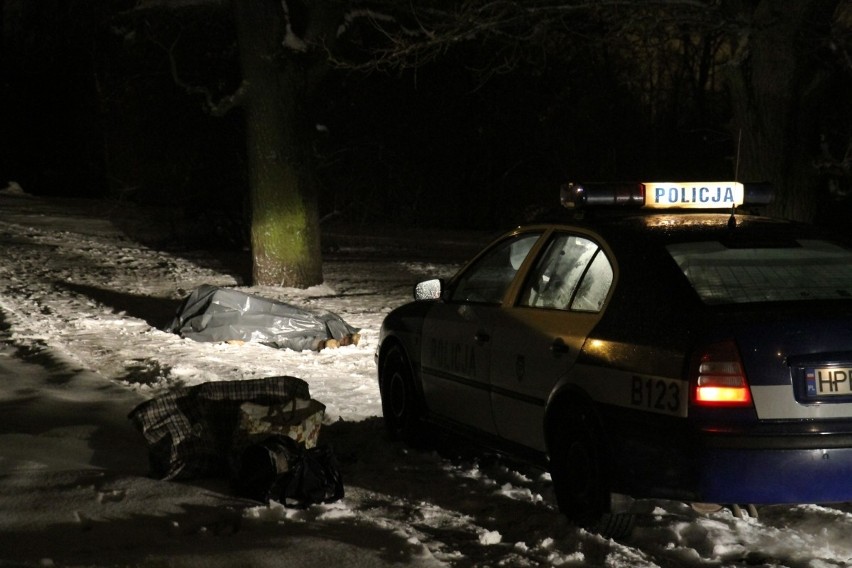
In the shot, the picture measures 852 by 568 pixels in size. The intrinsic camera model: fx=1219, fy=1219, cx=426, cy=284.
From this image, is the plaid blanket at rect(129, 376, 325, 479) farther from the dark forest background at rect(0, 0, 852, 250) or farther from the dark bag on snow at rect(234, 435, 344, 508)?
the dark forest background at rect(0, 0, 852, 250)

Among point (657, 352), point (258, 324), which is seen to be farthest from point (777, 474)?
point (258, 324)

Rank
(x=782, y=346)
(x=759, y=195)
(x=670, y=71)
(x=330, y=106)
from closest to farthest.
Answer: (x=782, y=346) → (x=759, y=195) → (x=330, y=106) → (x=670, y=71)

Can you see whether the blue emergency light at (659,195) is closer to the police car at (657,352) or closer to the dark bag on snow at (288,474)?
the police car at (657,352)

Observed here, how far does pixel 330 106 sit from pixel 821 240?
82.6 feet

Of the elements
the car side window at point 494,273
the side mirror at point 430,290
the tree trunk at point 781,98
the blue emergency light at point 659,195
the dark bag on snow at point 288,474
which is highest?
the tree trunk at point 781,98

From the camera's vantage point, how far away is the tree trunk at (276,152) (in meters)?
15.2

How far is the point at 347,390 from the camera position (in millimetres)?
9289

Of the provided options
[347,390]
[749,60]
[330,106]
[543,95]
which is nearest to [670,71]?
[543,95]

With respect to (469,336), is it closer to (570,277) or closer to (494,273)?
(494,273)

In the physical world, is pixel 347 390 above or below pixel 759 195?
below

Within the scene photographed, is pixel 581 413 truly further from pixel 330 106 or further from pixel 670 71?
pixel 670 71

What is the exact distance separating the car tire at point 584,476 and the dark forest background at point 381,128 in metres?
19.7

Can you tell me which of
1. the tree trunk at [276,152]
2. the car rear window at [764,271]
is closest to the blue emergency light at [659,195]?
the car rear window at [764,271]

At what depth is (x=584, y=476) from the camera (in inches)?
216
